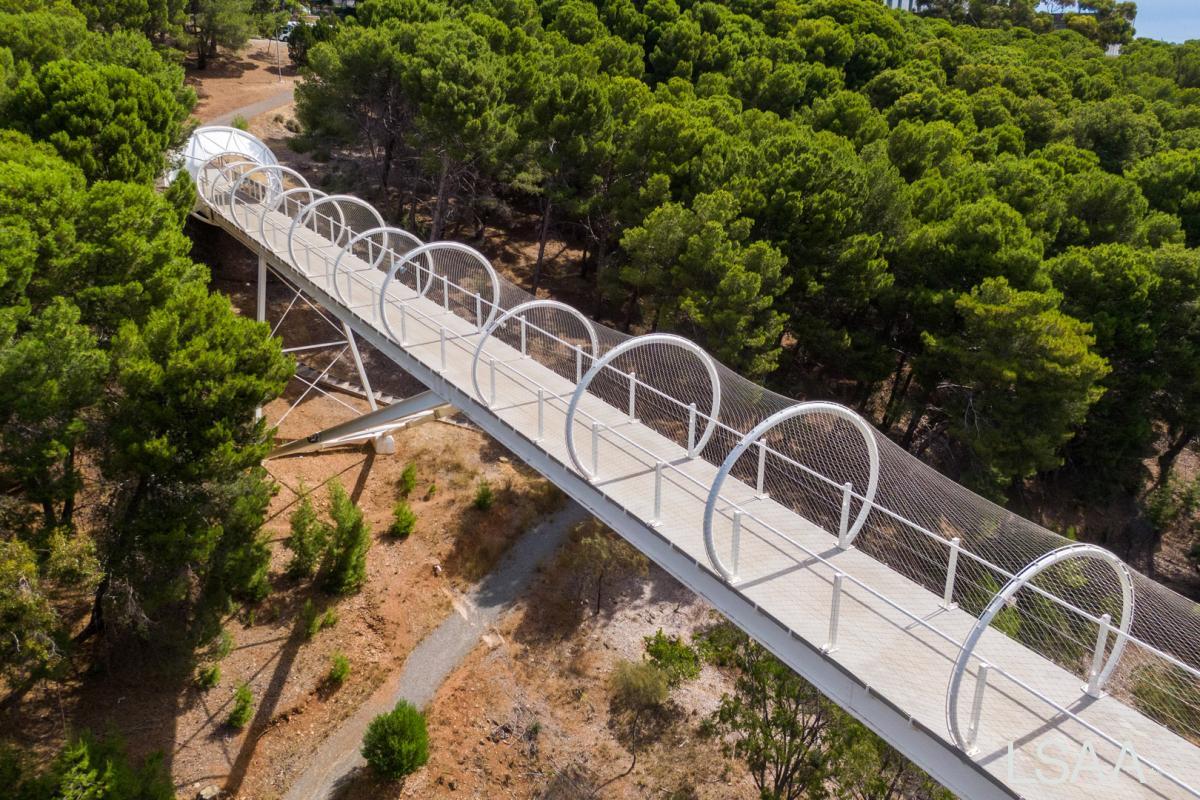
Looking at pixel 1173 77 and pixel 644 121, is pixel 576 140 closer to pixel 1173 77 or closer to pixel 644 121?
pixel 644 121

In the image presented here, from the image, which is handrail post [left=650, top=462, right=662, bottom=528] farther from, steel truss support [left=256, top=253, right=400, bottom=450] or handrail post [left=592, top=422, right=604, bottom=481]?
steel truss support [left=256, top=253, right=400, bottom=450]

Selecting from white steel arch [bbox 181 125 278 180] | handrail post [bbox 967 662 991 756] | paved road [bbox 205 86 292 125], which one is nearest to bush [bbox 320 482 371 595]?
white steel arch [bbox 181 125 278 180]

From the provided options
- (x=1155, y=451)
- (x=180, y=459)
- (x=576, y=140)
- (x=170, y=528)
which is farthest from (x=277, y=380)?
(x=1155, y=451)

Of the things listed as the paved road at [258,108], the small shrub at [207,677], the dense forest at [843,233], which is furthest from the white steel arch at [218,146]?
the small shrub at [207,677]

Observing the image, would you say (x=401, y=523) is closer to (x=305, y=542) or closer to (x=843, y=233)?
(x=305, y=542)

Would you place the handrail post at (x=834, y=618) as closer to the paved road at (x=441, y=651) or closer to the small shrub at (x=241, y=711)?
the paved road at (x=441, y=651)

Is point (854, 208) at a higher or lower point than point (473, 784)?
higher
